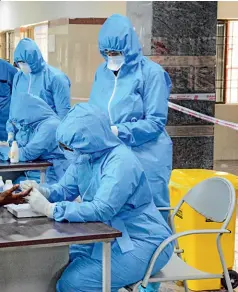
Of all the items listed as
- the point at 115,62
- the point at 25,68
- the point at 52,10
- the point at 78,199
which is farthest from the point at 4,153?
the point at 52,10

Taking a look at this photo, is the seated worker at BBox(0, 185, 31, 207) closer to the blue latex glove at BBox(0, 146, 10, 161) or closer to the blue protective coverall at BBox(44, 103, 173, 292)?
the blue protective coverall at BBox(44, 103, 173, 292)

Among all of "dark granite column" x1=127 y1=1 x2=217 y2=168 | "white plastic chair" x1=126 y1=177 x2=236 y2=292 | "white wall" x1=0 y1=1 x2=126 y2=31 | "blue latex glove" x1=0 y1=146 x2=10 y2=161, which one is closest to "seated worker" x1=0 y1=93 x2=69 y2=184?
"blue latex glove" x1=0 y1=146 x2=10 y2=161

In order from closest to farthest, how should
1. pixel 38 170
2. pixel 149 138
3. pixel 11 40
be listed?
1. pixel 149 138
2. pixel 38 170
3. pixel 11 40

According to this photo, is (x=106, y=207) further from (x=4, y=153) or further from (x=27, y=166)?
(x=4, y=153)

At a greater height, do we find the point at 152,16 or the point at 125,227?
the point at 152,16

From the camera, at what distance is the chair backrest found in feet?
8.95

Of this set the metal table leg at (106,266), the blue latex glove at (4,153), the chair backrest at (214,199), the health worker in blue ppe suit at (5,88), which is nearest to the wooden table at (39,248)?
the metal table leg at (106,266)

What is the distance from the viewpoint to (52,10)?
9.21 metres

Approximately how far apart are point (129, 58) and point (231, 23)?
20.6 ft

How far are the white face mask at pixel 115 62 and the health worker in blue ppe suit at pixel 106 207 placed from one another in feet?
3.49

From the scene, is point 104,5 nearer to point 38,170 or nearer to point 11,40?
point 11,40

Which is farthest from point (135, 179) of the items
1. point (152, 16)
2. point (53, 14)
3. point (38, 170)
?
point (53, 14)

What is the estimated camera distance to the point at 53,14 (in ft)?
30.1

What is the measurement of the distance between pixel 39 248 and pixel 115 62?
1.42 m
